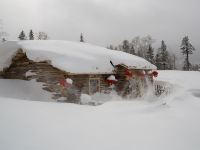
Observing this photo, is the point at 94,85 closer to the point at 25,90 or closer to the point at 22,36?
the point at 25,90

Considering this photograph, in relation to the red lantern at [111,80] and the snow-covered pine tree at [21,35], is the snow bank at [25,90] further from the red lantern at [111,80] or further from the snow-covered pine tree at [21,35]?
the snow-covered pine tree at [21,35]

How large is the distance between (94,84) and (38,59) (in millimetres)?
4603

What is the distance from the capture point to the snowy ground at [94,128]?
234 inches

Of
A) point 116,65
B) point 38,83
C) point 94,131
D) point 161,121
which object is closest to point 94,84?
point 116,65

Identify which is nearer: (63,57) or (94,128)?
(94,128)

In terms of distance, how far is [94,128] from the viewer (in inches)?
279

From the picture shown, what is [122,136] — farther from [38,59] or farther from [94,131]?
[38,59]

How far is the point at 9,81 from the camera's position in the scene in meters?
15.8

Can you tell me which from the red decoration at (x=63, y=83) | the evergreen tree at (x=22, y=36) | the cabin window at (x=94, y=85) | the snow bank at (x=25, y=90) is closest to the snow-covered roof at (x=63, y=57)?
the red decoration at (x=63, y=83)

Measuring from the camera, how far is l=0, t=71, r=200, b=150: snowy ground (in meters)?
5.94

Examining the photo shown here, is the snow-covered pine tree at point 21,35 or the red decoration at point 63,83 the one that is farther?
the snow-covered pine tree at point 21,35

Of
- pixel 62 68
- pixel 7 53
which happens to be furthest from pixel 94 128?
pixel 7 53

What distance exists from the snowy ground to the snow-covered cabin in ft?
21.3

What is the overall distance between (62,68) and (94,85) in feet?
12.7
